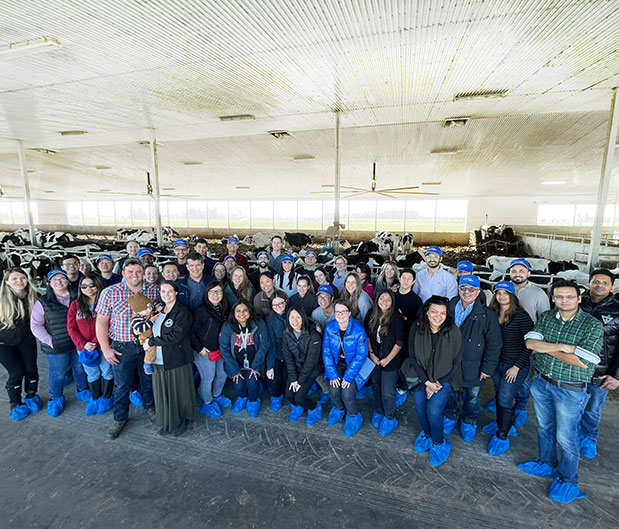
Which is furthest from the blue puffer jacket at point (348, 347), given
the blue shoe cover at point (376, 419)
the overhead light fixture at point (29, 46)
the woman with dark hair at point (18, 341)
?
the overhead light fixture at point (29, 46)

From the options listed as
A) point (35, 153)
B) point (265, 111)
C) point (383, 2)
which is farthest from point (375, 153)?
point (35, 153)

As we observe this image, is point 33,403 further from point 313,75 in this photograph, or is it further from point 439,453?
point 313,75

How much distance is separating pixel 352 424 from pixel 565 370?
79.0 inches

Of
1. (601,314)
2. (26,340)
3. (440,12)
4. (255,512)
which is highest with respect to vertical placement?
(440,12)

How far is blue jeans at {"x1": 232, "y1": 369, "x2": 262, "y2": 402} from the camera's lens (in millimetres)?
3709

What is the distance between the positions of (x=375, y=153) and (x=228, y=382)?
8.97 meters

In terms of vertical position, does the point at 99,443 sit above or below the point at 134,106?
below

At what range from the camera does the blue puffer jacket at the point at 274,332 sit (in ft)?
12.5

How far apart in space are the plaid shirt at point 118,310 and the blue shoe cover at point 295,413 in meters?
1.90

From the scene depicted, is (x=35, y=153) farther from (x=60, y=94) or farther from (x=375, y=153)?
(x=375, y=153)

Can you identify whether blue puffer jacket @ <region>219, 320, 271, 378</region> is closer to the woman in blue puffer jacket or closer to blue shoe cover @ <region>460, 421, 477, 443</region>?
the woman in blue puffer jacket

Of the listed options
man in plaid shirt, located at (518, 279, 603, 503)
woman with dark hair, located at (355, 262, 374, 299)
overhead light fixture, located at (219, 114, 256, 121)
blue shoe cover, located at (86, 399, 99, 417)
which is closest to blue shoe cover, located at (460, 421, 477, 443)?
man in plaid shirt, located at (518, 279, 603, 503)

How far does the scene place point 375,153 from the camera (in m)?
10.8

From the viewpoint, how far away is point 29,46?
3.74m
